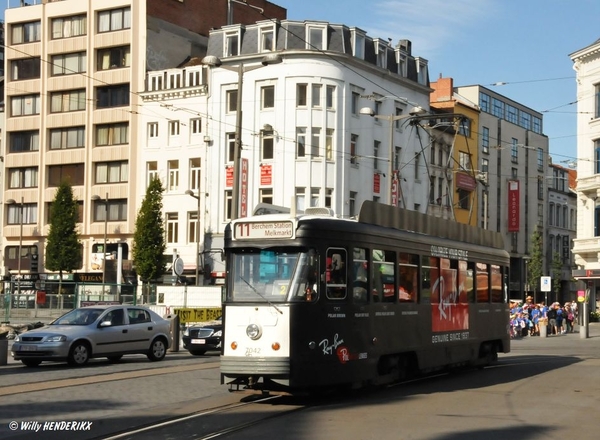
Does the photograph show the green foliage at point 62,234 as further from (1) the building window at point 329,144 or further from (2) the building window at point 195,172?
(1) the building window at point 329,144

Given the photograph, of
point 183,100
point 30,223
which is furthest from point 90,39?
point 30,223

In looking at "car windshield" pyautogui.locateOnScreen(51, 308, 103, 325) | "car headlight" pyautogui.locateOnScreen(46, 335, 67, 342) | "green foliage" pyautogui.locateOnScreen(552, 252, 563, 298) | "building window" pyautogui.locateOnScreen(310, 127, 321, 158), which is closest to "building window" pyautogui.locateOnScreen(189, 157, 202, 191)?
"building window" pyautogui.locateOnScreen(310, 127, 321, 158)

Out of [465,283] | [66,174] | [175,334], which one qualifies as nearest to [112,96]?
[66,174]

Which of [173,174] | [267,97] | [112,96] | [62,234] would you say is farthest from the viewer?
[112,96]

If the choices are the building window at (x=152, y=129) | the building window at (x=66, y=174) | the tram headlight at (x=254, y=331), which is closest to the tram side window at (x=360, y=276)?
the tram headlight at (x=254, y=331)

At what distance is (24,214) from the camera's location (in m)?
67.2

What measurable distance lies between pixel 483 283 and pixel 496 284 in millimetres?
1092

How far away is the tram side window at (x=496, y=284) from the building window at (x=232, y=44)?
38.6 metres

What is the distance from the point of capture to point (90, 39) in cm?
6331

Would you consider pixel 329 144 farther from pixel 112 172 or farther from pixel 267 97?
pixel 112 172

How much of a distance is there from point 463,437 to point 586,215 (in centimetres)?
4846

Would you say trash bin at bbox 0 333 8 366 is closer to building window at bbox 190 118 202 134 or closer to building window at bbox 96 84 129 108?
building window at bbox 190 118 202 134

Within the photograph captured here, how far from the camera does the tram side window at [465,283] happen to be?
64.6 ft

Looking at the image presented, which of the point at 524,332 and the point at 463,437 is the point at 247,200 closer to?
the point at 524,332
